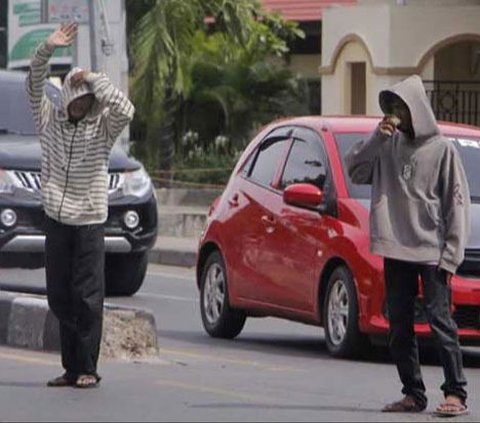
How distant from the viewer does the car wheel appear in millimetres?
14727

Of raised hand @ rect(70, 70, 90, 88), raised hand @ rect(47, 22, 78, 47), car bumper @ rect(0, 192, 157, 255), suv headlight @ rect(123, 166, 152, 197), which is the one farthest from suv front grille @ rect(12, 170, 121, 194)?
raised hand @ rect(70, 70, 90, 88)

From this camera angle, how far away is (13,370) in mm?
11281

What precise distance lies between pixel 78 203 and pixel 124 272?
698cm

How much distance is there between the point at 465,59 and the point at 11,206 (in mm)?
13895

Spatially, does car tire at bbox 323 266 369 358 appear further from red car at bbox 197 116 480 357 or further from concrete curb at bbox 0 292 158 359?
concrete curb at bbox 0 292 158 359

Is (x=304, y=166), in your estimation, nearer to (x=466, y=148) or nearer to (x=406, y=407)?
(x=466, y=148)

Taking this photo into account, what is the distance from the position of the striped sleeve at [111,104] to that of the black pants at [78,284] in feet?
1.79

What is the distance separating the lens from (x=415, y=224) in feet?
32.0

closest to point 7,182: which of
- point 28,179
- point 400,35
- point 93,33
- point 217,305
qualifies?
point 28,179

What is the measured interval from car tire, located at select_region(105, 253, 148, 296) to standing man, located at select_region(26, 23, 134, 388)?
665cm

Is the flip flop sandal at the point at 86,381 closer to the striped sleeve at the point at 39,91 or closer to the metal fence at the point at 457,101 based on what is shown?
the striped sleeve at the point at 39,91

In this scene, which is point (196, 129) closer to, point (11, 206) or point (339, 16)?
point (339, 16)

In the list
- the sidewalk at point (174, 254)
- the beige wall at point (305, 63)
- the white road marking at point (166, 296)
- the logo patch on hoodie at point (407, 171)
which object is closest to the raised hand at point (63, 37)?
the logo patch on hoodie at point (407, 171)

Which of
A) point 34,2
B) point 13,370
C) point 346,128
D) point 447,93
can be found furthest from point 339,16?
point 13,370
